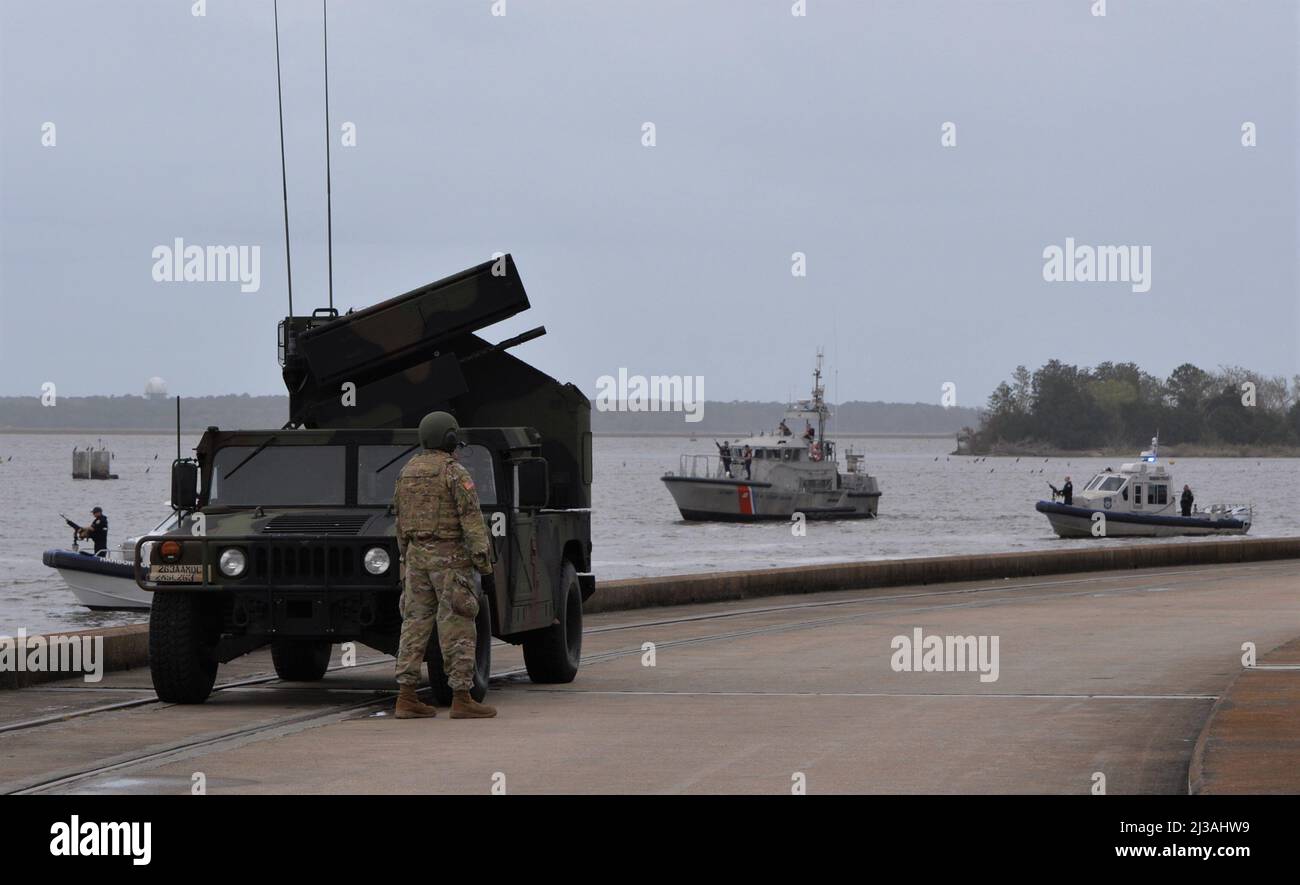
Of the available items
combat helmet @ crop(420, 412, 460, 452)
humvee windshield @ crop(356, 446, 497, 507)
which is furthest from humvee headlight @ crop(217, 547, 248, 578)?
combat helmet @ crop(420, 412, 460, 452)

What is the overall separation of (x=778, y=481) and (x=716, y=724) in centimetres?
Result: 7662

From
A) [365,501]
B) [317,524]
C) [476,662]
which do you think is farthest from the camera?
[365,501]

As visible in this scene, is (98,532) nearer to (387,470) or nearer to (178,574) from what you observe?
(387,470)

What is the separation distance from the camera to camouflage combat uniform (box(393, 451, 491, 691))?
472 inches

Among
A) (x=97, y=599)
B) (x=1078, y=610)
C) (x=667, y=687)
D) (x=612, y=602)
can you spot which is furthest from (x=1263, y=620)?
(x=97, y=599)

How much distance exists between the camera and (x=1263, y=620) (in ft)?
68.4

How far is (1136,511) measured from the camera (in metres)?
73.8

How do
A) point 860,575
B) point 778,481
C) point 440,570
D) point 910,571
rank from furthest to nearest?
point 778,481 < point 910,571 < point 860,575 < point 440,570

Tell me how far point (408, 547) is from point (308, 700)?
2004 millimetres

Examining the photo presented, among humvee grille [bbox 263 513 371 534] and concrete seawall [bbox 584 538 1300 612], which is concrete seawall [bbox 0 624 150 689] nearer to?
humvee grille [bbox 263 513 371 534]

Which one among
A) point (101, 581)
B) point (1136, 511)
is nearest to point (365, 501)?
point (101, 581)

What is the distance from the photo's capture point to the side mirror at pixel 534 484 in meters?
13.2
